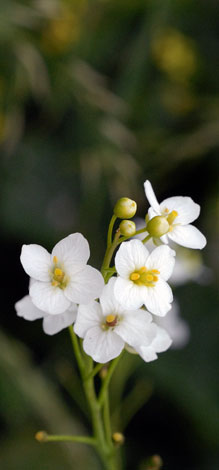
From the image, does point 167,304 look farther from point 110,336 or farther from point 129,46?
point 129,46

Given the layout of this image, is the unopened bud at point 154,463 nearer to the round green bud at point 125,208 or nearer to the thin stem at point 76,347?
the thin stem at point 76,347

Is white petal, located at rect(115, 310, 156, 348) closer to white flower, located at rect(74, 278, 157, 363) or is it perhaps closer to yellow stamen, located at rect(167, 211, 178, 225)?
white flower, located at rect(74, 278, 157, 363)

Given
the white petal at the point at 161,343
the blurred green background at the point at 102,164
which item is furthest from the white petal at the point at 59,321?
the blurred green background at the point at 102,164

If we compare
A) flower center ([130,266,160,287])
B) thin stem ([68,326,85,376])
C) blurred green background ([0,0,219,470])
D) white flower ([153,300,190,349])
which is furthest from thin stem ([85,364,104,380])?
blurred green background ([0,0,219,470])

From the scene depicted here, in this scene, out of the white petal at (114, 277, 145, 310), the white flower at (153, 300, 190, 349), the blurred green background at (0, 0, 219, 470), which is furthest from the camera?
the blurred green background at (0, 0, 219, 470)

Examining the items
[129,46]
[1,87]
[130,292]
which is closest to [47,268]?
[130,292]

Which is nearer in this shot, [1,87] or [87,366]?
[87,366]

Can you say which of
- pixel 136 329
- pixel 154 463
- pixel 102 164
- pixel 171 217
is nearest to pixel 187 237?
pixel 171 217

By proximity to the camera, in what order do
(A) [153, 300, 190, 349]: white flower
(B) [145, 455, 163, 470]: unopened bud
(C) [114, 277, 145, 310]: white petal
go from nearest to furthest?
1. (C) [114, 277, 145, 310]: white petal
2. (B) [145, 455, 163, 470]: unopened bud
3. (A) [153, 300, 190, 349]: white flower
